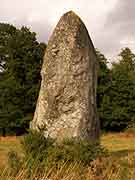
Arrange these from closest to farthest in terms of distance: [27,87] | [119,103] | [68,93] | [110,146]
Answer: [68,93] < [110,146] < [27,87] < [119,103]

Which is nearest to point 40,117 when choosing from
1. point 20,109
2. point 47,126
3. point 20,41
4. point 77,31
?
point 47,126

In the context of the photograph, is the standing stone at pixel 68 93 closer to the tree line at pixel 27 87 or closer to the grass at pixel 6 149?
the grass at pixel 6 149

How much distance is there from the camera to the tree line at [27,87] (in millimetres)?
47750

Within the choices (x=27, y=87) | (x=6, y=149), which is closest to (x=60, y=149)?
(x=6, y=149)

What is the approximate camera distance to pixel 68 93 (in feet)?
46.2

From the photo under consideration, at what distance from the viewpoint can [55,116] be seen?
14039 millimetres

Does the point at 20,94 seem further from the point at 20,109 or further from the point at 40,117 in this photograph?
the point at 40,117

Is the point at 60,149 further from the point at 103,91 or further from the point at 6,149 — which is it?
the point at 103,91

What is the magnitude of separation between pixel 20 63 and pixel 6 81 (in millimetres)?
2779

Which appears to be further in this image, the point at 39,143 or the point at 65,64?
the point at 65,64

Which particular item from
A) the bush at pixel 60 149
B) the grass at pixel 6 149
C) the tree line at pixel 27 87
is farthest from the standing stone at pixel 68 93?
the tree line at pixel 27 87

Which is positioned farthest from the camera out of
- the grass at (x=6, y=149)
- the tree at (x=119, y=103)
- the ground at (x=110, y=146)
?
the tree at (x=119, y=103)

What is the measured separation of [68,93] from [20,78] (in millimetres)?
37692

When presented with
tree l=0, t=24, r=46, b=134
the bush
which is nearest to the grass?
the bush
